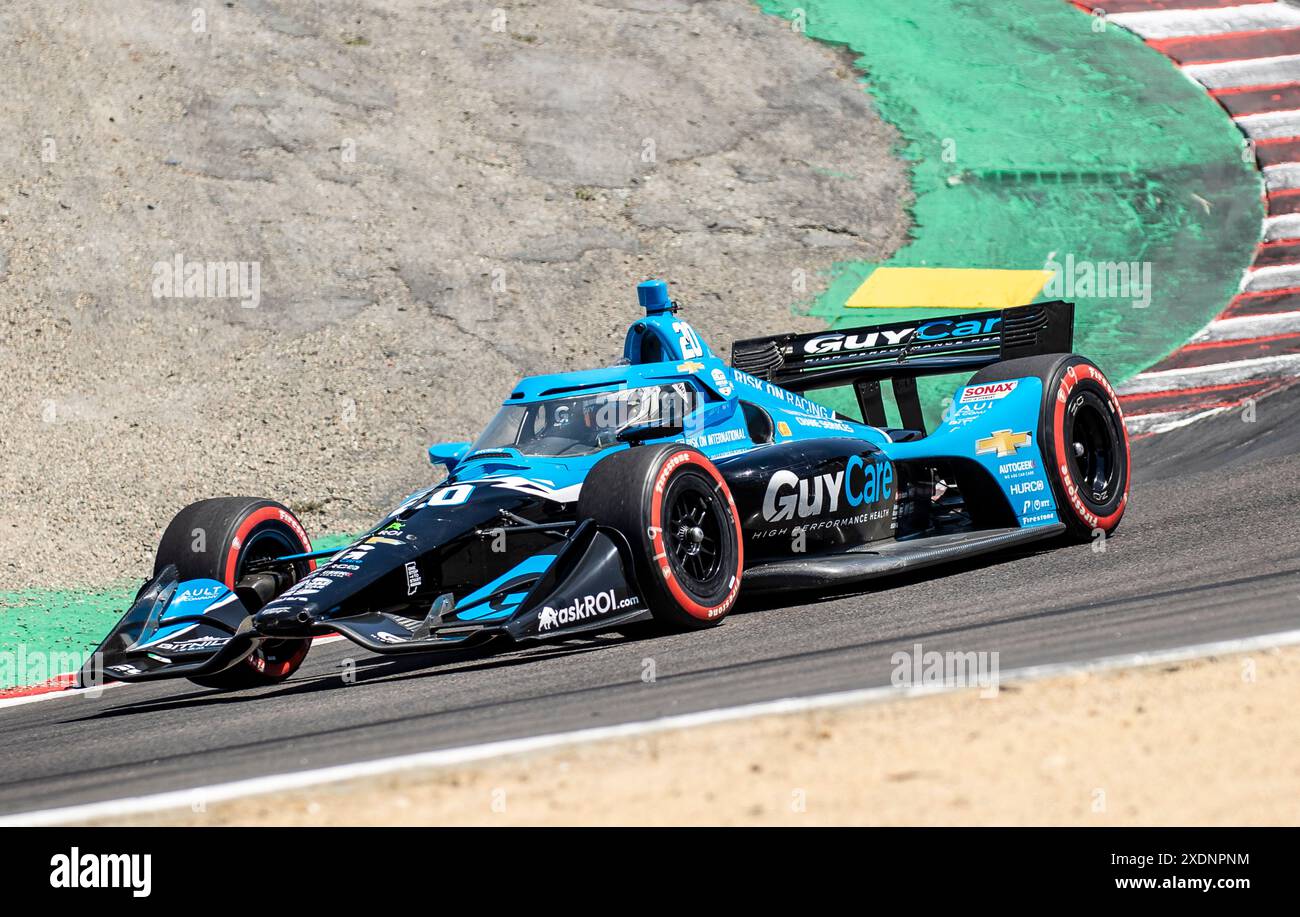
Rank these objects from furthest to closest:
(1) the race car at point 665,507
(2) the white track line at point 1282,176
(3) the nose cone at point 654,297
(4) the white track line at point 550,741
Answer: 1. (2) the white track line at point 1282,176
2. (3) the nose cone at point 654,297
3. (1) the race car at point 665,507
4. (4) the white track line at point 550,741

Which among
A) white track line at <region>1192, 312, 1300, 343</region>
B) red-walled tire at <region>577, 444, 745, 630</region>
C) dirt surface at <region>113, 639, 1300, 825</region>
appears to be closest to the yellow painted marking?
white track line at <region>1192, 312, 1300, 343</region>

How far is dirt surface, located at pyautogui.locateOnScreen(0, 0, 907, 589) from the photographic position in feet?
47.8

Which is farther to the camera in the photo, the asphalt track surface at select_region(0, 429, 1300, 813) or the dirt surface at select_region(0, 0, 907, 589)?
the dirt surface at select_region(0, 0, 907, 589)

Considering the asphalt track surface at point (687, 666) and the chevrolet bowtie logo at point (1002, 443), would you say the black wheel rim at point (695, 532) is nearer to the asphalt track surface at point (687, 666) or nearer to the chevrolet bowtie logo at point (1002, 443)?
the asphalt track surface at point (687, 666)

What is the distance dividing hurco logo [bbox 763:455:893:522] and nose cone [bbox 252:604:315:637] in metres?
2.54

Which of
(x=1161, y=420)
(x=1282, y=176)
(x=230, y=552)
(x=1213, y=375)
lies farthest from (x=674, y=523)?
(x=1282, y=176)

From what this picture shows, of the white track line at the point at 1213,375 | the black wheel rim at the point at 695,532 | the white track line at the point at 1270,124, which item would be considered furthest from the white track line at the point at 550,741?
the white track line at the point at 1270,124

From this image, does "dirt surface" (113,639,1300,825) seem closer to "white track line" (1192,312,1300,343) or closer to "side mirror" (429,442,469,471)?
"side mirror" (429,442,469,471)

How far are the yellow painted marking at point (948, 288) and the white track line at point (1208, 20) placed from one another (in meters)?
7.87

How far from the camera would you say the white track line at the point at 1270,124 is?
2059cm

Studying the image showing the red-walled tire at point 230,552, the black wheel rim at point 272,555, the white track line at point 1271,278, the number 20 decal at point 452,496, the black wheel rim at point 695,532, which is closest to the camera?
the black wheel rim at point 695,532

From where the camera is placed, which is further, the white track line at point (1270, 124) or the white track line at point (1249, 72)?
the white track line at point (1249, 72)
